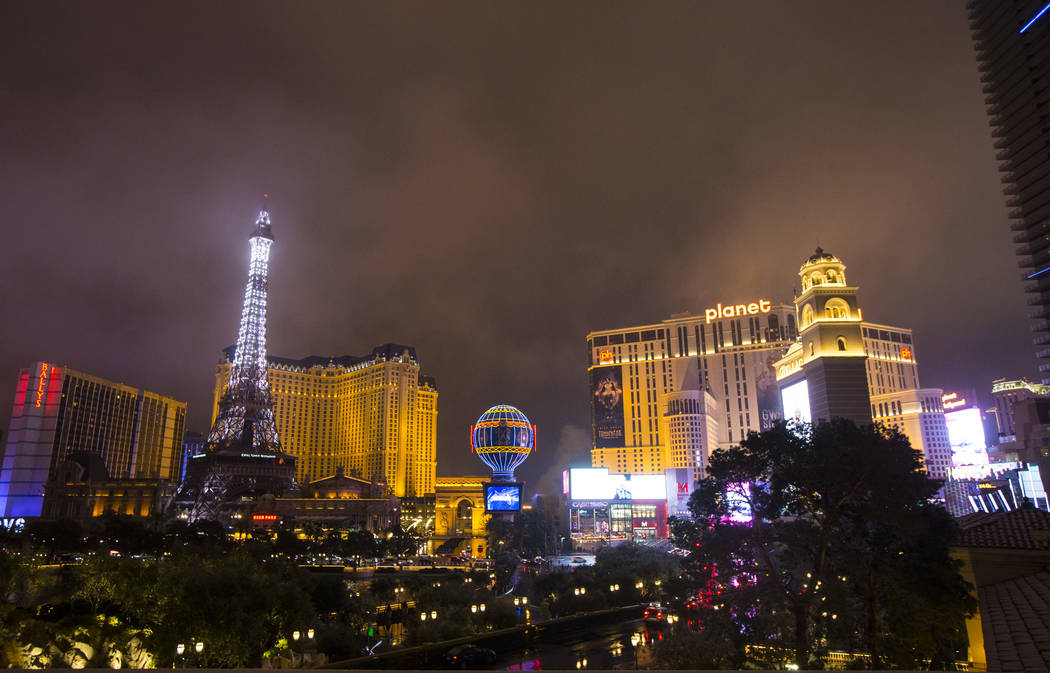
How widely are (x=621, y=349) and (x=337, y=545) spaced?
A: 99.8 metres

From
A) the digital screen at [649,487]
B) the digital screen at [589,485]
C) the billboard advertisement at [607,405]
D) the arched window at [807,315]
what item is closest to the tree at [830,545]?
the arched window at [807,315]

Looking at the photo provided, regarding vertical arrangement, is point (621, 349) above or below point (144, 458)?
above

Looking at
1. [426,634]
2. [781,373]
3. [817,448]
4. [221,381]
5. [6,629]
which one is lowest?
[426,634]

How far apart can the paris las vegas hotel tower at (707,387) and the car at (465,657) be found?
9591 cm

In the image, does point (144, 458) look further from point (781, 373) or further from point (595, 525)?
point (781, 373)

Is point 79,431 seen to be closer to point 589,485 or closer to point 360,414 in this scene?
point 360,414

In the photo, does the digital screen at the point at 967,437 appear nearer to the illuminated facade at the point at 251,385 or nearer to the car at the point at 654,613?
the car at the point at 654,613

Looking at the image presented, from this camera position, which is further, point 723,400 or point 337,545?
point 723,400

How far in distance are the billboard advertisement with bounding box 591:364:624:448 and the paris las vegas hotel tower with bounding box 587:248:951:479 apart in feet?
0.78

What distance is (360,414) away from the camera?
147 metres

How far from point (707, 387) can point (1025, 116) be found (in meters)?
88.1

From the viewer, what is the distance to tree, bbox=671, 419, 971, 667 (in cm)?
2131

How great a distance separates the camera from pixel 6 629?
21.8 meters

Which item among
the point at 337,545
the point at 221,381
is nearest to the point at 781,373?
the point at 337,545
